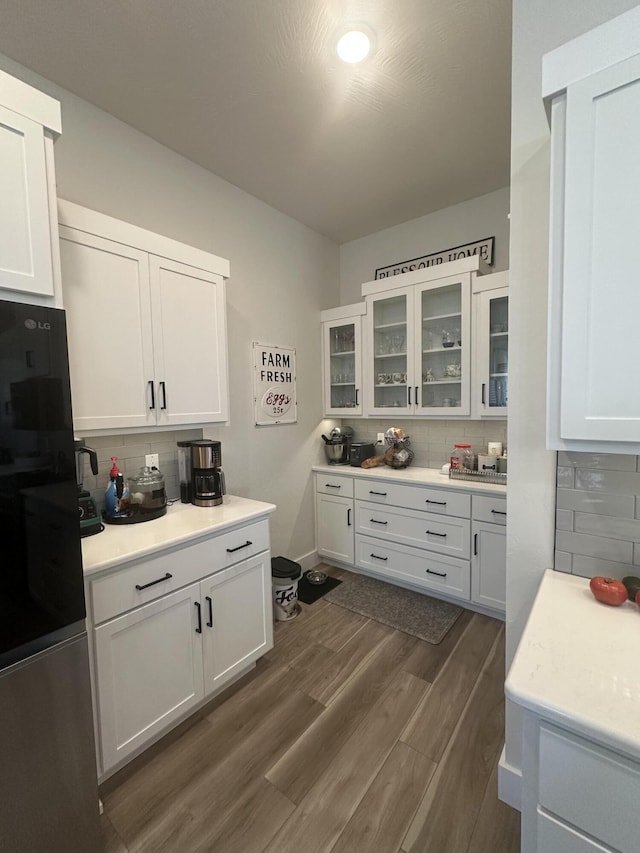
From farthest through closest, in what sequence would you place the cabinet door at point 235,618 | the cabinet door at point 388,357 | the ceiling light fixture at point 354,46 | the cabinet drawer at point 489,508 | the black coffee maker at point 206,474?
the cabinet door at point 388,357 → the cabinet drawer at point 489,508 → the black coffee maker at point 206,474 → the cabinet door at point 235,618 → the ceiling light fixture at point 354,46

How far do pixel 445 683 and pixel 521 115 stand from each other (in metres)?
2.43

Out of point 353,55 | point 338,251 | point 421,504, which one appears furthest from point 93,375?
point 338,251

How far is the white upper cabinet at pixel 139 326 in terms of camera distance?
1545 millimetres

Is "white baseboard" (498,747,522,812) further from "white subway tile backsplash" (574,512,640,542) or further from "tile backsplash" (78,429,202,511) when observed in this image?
"tile backsplash" (78,429,202,511)

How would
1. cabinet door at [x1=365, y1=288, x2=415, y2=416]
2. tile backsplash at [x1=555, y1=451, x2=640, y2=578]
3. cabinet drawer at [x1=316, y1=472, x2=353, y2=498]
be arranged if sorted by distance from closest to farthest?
tile backsplash at [x1=555, y1=451, x2=640, y2=578] → cabinet door at [x1=365, y1=288, x2=415, y2=416] → cabinet drawer at [x1=316, y1=472, x2=353, y2=498]

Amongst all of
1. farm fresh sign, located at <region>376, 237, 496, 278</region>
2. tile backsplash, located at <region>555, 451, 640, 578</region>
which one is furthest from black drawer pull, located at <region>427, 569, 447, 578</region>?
farm fresh sign, located at <region>376, 237, 496, 278</region>

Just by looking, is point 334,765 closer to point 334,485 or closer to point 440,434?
point 334,485

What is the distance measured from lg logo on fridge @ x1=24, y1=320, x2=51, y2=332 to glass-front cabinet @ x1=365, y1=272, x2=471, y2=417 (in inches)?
92.1

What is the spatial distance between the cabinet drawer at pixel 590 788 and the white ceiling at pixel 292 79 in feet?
7.61

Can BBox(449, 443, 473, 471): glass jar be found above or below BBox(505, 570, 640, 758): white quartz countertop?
above

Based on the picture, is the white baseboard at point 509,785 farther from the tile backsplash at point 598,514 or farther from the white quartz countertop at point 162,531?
the white quartz countertop at point 162,531

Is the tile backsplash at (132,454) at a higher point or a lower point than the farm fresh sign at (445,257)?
lower

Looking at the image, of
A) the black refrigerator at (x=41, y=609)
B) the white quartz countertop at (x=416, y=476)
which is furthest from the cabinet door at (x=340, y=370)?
the black refrigerator at (x=41, y=609)

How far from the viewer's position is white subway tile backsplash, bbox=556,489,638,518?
1101mm
